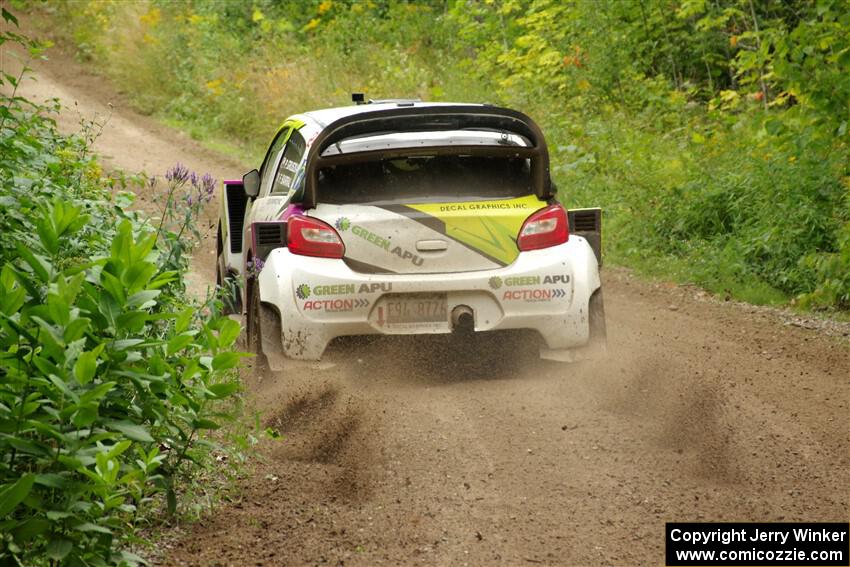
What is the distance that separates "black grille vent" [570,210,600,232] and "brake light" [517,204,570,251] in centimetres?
46

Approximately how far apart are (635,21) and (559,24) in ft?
5.43

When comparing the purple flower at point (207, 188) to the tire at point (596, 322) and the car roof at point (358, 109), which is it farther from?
the tire at point (596, 322)

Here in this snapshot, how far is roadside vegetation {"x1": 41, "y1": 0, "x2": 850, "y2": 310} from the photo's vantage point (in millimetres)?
11453

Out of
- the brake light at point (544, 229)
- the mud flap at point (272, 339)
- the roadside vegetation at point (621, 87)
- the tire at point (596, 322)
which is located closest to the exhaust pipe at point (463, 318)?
the brake light at point (544, 229)

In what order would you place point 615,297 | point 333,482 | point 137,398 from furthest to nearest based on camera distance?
point 615,297
point 333,482
point 137,398

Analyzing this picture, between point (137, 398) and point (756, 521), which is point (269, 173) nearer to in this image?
point (137, 398)

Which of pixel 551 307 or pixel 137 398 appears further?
pixel 551 307

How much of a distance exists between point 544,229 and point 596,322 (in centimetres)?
68

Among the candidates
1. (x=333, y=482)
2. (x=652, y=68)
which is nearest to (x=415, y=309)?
(x=333, y=482)

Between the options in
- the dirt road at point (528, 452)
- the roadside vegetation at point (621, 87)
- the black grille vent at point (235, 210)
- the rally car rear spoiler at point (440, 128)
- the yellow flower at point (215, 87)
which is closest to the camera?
the dirt road at point (528, 452)

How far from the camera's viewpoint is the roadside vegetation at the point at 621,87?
11453 millimetres

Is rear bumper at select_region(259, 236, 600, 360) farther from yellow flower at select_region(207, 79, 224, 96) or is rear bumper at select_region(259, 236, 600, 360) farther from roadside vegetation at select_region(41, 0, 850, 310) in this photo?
yellow flower at select_region(207, 79, 224, 96)

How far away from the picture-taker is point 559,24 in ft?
65.1

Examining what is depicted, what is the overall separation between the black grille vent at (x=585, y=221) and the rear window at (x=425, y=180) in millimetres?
565
